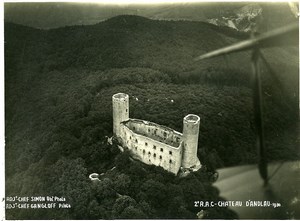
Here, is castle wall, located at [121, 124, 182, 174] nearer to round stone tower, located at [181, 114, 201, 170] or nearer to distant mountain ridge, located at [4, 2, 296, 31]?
round stone tower, located at [181, 114, 201, 170]

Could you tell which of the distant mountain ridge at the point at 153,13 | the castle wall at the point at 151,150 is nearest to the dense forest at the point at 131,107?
the castle wall at the point at 151,150

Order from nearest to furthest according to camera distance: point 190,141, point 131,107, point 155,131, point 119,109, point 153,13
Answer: point 190,141 → point 153,13 → point 119,109 → point 155,131 → point 131,107

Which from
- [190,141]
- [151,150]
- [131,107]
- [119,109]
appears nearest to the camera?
[190,141]

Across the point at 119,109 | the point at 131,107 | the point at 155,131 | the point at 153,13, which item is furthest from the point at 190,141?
the point at 153,13

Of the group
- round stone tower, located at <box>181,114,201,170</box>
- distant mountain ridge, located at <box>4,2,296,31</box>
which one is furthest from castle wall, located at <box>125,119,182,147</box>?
distant mountain ridge, located at <box>4,2,296,31</box>

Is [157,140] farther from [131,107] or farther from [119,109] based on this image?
[131,107]

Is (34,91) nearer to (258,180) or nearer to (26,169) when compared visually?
(26,169)
